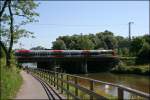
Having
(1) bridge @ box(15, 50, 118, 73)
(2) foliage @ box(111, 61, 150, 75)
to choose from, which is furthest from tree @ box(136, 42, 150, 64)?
(1) bridge @ box(15, 50, 118, 73)

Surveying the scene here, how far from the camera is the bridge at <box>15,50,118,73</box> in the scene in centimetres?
11189

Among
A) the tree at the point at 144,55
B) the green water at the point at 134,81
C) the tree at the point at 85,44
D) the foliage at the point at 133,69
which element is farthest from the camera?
the tree at the point at 85,44

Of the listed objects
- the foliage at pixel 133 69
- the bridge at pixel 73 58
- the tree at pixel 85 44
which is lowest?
the foliage at pixel 133 69

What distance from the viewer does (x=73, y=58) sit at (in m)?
116

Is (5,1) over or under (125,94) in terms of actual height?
over

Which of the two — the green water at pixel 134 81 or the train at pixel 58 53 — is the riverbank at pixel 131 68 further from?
the green water at pixel 134 81

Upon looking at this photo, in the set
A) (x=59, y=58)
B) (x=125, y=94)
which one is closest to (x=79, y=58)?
(x=59, y=58)

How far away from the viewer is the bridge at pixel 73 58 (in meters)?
112

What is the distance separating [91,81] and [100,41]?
7244 inches

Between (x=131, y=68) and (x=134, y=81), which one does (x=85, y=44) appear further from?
(x=134, y=81)

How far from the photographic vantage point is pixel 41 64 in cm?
13338

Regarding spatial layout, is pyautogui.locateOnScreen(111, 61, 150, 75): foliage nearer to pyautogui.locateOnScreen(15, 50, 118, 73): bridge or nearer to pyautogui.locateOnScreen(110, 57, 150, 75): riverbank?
pyautogui.locateOnScreen(110, 57, 150, 75): riverbank

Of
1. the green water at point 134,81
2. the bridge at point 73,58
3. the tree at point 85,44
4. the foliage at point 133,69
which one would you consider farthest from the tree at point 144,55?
the tree at point 85,44

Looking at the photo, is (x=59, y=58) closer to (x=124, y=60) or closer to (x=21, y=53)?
(x=21, y=53)
